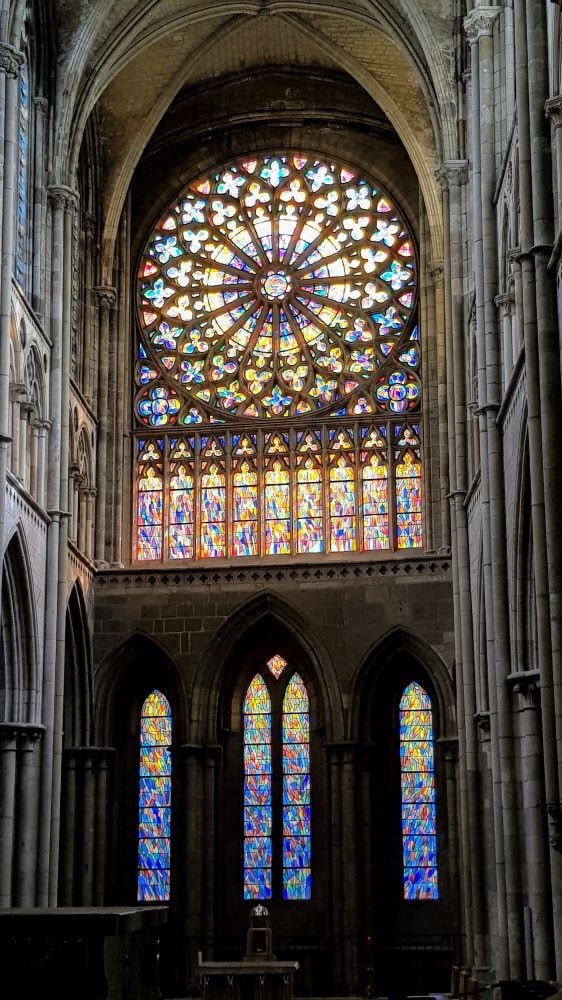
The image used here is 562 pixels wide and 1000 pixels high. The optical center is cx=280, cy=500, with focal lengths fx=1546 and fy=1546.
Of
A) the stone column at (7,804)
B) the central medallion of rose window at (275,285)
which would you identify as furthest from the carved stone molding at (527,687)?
the central medallion of rose window at (275,285)

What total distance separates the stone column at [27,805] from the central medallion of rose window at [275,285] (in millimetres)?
10498

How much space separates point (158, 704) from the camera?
89.1ft

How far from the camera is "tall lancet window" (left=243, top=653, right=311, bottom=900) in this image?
2609cm

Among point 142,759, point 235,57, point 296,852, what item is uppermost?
point 235,57

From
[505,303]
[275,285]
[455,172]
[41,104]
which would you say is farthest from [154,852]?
[41,104]

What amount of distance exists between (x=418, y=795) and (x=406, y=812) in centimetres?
35

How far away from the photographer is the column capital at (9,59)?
2142 cm

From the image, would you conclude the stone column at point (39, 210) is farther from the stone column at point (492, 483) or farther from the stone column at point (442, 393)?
the stone column at point (442, 393)

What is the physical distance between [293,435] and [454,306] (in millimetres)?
4843

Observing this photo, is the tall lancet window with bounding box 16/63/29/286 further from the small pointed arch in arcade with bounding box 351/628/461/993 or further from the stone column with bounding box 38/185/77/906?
the small pointed arch in arcade with bounding box 351/628/461/993

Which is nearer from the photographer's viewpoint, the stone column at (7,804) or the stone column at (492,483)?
the stone column at (492,483)

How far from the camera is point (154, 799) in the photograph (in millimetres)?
26594

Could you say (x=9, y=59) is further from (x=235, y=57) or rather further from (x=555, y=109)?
(x=555, y=109)

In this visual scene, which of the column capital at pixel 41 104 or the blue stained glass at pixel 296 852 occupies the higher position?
the column capital at pixel 41 104
